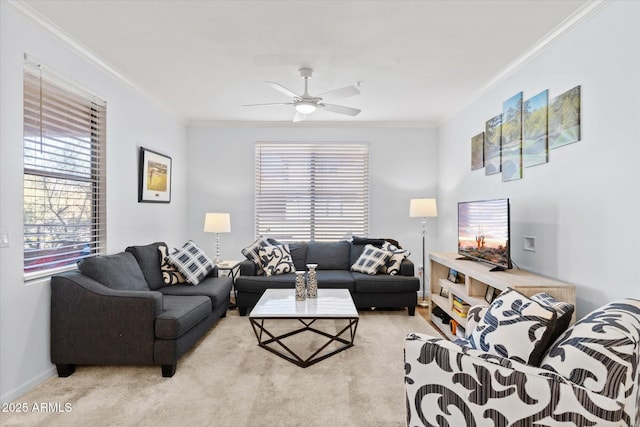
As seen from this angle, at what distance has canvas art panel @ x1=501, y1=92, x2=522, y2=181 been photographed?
3.23 meters

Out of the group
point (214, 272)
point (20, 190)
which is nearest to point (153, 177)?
point (214, 272)

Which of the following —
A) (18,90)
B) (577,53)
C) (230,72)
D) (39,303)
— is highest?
(230,72)

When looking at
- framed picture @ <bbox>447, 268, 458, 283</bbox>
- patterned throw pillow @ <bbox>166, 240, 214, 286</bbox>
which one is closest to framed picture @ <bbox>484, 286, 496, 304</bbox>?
framed picture @ <bbox>447, 268, 458, 283</bbox>

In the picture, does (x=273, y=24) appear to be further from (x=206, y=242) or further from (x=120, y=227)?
(x=206, y=242)

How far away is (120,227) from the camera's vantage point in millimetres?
3635

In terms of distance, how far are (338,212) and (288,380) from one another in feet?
10.6

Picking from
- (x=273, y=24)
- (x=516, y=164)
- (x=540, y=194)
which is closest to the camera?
(x=273, y=24)

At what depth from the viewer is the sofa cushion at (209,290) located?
3.55 meters

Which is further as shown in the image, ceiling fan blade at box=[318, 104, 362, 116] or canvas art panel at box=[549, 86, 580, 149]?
ceiling fan blade at box=[318, 104, 362, 116]

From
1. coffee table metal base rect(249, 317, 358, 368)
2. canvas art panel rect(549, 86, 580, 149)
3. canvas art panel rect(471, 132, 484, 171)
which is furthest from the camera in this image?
canvas art panel rect(471, 132, 484, 171)

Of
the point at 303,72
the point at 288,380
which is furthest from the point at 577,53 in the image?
the point at 288,380

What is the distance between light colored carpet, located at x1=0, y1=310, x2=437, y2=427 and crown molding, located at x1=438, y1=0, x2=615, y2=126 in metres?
2.82

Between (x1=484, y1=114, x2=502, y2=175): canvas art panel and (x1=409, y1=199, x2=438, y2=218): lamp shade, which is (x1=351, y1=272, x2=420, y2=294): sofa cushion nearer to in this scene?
(x1=409, y1=199, x2=438, y2=218): lamp shade

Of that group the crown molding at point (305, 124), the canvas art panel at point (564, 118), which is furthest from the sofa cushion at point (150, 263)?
the canvas art panel at point (564, 118)
